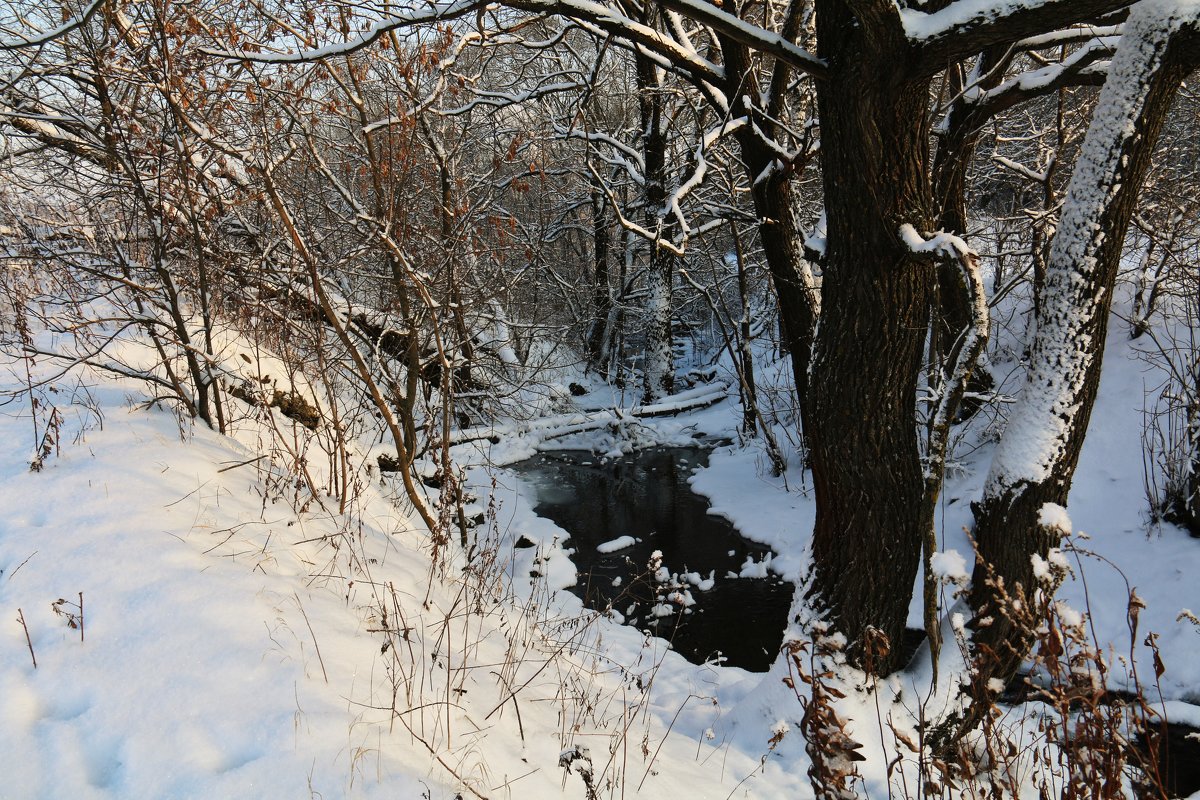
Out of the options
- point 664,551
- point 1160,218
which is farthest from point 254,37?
point 1160,218

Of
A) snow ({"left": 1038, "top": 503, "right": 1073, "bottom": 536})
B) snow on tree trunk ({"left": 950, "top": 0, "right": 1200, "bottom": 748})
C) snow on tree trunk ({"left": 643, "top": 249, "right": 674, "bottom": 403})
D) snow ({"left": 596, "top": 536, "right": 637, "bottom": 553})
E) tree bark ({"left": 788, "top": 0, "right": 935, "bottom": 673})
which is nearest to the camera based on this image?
snow ({"left": 1038, "top": 503, "right": 1073, "bottom": 536})

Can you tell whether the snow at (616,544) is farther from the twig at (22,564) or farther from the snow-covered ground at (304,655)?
the twig at (22,564)

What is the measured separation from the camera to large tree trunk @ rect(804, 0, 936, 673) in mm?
3473

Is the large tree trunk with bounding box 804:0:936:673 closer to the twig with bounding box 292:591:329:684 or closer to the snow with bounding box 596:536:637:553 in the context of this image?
the twig with bounding box 292:591:329:684

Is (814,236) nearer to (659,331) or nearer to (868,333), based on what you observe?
(868,333)

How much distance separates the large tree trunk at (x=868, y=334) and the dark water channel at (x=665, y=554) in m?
1.37

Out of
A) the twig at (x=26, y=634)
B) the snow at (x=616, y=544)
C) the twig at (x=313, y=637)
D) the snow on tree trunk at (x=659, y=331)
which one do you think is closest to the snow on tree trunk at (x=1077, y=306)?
the twig at (x=313, y=637)

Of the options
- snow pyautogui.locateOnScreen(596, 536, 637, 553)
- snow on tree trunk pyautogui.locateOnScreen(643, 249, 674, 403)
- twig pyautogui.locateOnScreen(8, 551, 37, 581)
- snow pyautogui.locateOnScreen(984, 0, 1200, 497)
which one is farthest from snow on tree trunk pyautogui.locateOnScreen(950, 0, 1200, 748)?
snow on tree trunk pyautogui.locateOnScreen(643, 249, 674, 403)

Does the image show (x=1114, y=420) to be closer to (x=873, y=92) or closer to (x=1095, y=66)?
(x=1095, y=66)

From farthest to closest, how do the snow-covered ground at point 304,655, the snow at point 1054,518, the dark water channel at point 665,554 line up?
1. the dark water channel at point 665,554
2. the snow at point 1054,518
3. the snow-covered ground at point 304,655

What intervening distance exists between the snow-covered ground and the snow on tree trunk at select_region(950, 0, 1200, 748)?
647 mm

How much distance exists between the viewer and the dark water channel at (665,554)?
6.18 meters

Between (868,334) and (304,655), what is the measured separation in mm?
3187

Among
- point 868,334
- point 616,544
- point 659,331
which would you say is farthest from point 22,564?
point 659,331
